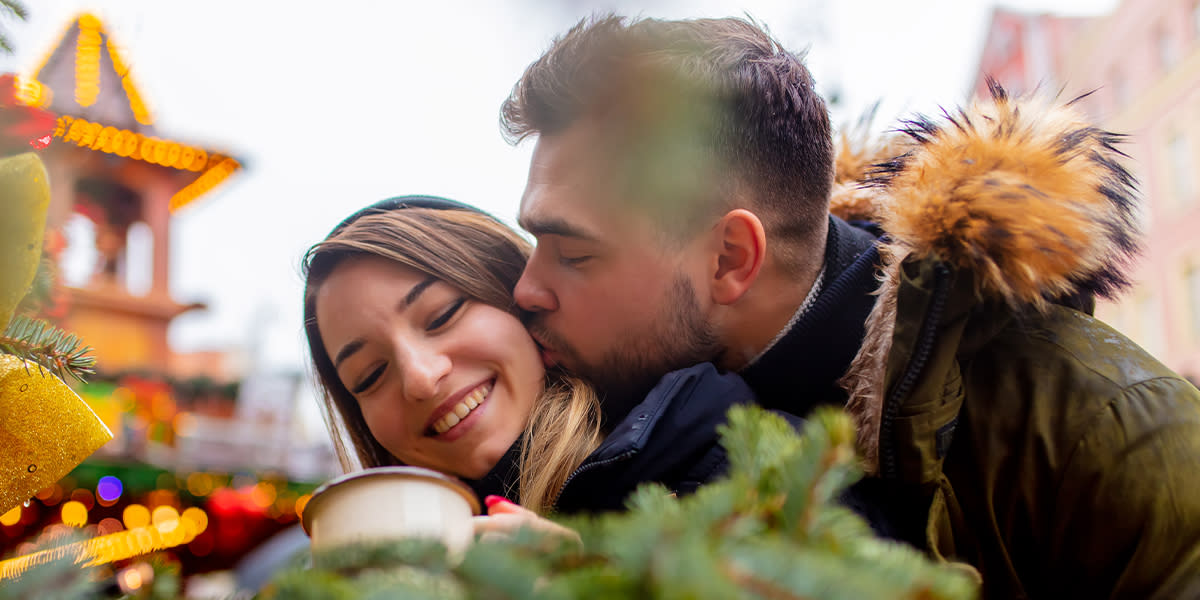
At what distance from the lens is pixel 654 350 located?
6.11ft

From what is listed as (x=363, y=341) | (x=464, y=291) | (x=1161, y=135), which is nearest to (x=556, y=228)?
(x=464, y=291)

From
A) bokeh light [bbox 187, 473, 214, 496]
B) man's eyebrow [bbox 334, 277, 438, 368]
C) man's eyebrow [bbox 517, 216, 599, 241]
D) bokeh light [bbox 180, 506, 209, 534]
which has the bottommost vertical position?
bokeh light [bbox 180, 506, 209, 534]

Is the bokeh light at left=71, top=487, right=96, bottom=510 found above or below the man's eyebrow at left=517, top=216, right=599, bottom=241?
below

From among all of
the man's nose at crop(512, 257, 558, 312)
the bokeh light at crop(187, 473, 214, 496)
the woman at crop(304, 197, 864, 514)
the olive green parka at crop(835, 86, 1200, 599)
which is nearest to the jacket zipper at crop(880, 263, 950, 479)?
the olive green parka at crop(835, 86, 1200, 599)

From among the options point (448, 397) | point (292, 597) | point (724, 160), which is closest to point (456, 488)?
point (292, 597)

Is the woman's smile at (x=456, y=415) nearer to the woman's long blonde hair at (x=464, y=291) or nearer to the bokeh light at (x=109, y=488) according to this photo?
the woman's long blonde hair at (x=464, y=291)

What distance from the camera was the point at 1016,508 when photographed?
145 centimetres

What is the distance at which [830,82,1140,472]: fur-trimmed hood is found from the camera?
1.36m

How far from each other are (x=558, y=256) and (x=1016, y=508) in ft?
3.40

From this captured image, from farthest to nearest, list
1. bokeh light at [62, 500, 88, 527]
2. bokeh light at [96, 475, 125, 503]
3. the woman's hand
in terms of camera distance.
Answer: bokeh light at [96, 475, 125, 503], bokeh light at [62, 500, 88, 527], the woman's hand

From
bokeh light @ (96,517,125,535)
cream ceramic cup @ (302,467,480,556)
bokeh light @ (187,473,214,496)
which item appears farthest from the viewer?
bokeh light @ (187,473,214,496)

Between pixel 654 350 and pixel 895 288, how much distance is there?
555mm

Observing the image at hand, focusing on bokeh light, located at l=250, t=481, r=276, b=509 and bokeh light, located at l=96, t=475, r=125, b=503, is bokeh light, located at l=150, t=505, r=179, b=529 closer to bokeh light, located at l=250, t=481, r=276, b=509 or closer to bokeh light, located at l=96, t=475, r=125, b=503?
bokeh light, located at l=96, t=475, r=125, b=503

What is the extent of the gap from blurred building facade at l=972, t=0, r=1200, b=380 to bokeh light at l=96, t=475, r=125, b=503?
41.4 feet
